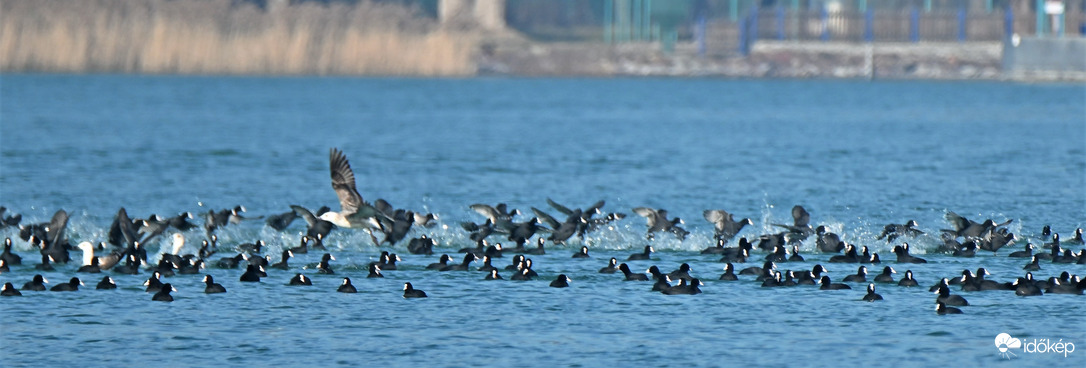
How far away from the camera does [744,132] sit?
4678 centimetres

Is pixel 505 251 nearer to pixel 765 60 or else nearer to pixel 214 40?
pixel 214 40

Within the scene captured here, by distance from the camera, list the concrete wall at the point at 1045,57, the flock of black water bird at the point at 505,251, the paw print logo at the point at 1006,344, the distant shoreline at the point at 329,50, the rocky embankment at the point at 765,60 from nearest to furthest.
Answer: the paw print logo at the point at 1006,344 < the flock of black water bird at the point at 505,251 < the concrete wall at the point at 1045,57 < the distant shoreline at the point at 329,50 < the rocky embankment at the point at 765,60

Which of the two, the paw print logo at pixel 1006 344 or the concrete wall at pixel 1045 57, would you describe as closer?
the paw print logo at pixel 1006 344

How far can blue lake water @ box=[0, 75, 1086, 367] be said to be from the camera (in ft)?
46.2

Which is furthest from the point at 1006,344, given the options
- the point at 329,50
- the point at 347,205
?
the point at 329,50

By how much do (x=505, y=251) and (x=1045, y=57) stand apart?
176 ft

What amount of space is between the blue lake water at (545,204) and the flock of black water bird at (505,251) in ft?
0.58

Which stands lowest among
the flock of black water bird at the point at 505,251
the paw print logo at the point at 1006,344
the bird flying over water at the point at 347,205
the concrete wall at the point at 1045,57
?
the paw print logo at the point at 1006,344

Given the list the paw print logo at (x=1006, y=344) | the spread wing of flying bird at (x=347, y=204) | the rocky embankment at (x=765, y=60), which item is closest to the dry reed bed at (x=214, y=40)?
the rocky embankment at (x=765, y=60)

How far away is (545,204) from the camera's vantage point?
2677 centimetres

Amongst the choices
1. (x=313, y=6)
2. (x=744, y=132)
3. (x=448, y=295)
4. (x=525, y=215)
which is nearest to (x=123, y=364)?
(x=448, y=295)

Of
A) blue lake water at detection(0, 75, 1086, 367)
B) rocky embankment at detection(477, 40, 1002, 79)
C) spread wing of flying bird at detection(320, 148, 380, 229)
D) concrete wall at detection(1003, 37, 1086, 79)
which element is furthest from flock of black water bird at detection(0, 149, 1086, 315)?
rocky embankment at detection(477, 40, 1002, 79)

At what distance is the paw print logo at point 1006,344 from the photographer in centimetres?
1357

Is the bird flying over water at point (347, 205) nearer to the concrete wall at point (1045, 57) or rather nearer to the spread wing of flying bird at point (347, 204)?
the spread wing of flying bird at point (347, 204)
